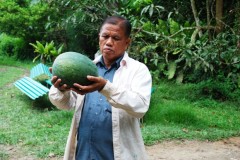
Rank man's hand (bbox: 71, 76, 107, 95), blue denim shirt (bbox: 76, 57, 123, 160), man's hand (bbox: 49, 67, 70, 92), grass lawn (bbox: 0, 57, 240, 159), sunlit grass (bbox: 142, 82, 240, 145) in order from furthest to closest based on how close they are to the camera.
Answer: sunlit grass (bbox: 142, 82, 240, 145) < grass lawn (bbox: 0, 57, 240, 159) < blue denim shirt (bbox: 76, 57, 123, 160) < man's hand (bbox: 49, 67, 70, 92) < man's hand (bbox: 71, 76, 107, 95)

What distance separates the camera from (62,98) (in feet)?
6.02

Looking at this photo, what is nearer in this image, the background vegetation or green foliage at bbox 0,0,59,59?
the background vegetation

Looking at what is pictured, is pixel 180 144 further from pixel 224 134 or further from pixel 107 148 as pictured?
pixel 107 148

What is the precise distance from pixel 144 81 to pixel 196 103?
5.17 meters

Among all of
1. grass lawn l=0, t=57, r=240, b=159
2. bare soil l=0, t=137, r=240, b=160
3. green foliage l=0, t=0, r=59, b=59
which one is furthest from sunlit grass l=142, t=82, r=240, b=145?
green foliage l=0, t=0, r=59, b=59

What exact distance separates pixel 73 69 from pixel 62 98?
19 centimetres

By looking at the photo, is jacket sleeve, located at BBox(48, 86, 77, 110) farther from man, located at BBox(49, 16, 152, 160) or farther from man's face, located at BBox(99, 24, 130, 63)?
man's face, located at BBox(99, 24, 130, 63)

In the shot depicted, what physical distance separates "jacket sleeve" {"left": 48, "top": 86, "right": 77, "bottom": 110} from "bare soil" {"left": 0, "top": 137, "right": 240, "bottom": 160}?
7.08ft

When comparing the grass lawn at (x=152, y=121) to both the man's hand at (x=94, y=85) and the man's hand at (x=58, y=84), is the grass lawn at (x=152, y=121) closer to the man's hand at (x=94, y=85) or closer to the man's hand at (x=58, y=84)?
the man's hand at (x=58, y=84)

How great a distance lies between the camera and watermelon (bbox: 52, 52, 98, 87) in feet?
5.62

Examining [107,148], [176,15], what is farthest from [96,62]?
[176,15]

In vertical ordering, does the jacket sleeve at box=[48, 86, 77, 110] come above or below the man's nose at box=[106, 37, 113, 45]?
below

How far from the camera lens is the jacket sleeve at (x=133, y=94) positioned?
1609mm

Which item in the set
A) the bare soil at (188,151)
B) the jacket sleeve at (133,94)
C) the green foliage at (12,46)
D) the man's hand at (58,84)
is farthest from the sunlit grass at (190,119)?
the green foliage at (12,46)
